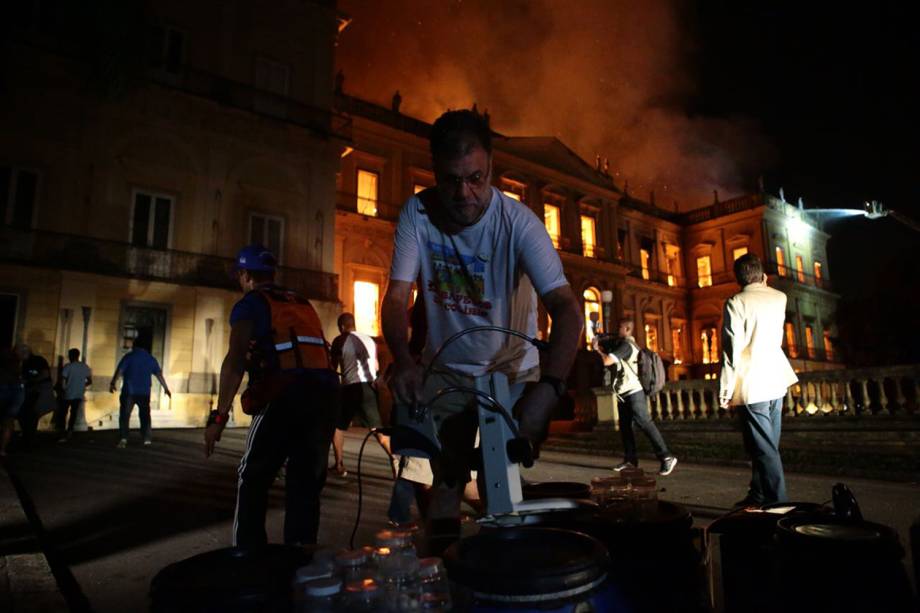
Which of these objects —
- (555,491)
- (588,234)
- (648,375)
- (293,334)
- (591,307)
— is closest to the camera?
(555,491)

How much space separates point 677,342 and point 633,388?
1234 inches

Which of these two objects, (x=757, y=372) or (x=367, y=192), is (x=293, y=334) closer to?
(x=757, y=372)

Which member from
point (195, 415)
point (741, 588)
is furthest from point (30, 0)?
point (741, 588)

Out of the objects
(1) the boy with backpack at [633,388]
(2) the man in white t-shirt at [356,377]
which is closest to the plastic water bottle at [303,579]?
(2) the man in white t-shirt at [356,377]

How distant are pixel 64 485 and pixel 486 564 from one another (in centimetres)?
626

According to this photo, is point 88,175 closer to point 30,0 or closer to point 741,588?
point 30,0

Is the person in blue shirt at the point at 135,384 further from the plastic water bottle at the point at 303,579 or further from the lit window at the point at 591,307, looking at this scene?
the lit window at the point at 591,307

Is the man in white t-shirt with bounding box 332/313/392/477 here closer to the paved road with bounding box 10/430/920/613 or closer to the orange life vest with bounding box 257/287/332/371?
the paved road with bounding box 10/430/920/613

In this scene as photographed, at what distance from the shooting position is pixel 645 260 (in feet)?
120

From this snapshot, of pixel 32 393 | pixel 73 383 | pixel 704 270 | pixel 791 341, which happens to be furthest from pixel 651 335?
pixel 32 393

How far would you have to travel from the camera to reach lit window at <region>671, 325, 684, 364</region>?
35.6 metres

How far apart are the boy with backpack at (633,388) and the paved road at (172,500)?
1.45 feet

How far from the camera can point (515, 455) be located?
1804mm

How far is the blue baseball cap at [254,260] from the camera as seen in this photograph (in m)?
3.30
